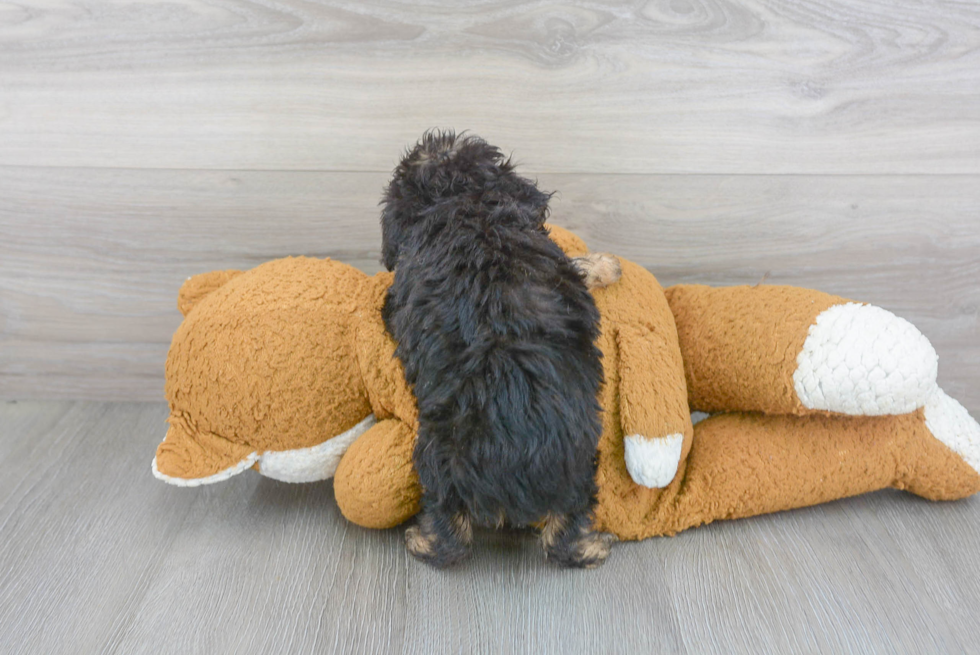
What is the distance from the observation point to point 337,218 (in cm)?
100

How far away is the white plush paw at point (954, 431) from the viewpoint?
826mm

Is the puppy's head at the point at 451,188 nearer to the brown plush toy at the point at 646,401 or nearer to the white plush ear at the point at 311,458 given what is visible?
the brown plush toy at the point at 646,401

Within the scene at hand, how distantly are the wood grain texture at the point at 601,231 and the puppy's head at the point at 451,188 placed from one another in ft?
0.81

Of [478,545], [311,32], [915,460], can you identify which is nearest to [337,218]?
[311,32]

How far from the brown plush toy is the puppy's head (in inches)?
4.0

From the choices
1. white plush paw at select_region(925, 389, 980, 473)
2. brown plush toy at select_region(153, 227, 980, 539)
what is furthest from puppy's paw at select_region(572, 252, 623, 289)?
white plush paw at select_region(925, 389, 980, 473)

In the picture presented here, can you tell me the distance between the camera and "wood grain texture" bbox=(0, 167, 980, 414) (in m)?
0.98

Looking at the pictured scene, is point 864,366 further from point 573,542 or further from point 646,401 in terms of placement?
point 573,542

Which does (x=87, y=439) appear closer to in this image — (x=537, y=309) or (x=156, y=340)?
(x=156, y=340)

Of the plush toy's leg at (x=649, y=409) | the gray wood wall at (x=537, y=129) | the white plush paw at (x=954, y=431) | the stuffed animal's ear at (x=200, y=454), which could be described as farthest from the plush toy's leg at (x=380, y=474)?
the white plush paw at (x=954, y=431)

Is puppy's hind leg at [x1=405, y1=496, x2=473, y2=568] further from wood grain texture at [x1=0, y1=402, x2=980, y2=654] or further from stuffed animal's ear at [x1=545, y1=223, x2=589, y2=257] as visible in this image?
stuffed animal's ear at [x1=545, y1=223, x2=589, y2=257]

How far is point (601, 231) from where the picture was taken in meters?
1.00

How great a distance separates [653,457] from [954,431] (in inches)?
15.9

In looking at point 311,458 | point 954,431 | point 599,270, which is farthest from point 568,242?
point 954,431
